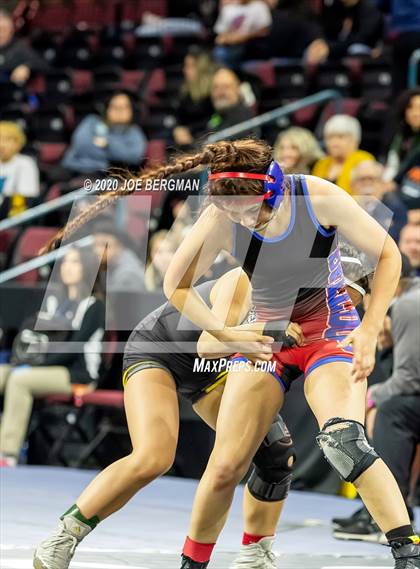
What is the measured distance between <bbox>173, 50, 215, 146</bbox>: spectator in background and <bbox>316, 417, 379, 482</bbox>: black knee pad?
23.8 ft

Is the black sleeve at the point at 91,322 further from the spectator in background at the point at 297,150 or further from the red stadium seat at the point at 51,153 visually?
the red stadium seat at the point at 51,153

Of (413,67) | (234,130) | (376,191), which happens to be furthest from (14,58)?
(376,191)

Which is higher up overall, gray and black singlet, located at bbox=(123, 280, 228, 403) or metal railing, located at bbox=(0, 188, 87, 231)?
gray and black singlet, located at bbox=(123, 280, 228, 403)

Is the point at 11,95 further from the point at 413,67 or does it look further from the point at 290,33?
the point at 413,67

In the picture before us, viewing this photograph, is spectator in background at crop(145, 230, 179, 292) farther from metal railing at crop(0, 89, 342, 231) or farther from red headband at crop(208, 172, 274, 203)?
red headband at crop(208, 172, 274, 203)

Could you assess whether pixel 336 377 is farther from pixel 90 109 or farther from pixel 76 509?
pixel 90 109

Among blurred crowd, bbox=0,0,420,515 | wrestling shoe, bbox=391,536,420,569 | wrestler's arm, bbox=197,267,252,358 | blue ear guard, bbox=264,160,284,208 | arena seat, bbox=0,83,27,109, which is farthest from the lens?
arena seat, bbox=0,83,27,109

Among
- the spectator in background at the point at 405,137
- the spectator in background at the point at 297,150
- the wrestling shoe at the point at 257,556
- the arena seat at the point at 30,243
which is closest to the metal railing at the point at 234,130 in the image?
the arena seat at the point at 30,243

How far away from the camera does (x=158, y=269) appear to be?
9023 mm

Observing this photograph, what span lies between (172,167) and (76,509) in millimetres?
1322

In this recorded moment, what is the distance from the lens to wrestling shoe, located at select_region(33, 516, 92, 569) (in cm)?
464

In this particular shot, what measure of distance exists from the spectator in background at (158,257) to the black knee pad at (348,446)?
13.7ft

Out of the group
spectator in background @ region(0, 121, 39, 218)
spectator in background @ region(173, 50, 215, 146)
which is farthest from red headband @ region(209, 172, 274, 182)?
spectator in background @ region(173, 50, 215, 146)
